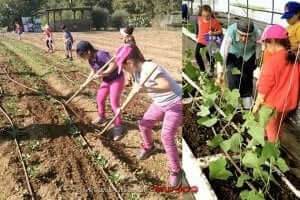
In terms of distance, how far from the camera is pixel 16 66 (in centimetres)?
216

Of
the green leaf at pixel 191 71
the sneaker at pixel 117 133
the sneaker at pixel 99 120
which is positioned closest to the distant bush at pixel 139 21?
the sneaker at pixel 117 133

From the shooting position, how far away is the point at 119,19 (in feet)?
5.10

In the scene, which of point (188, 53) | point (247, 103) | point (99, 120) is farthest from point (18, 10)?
point (247, 103)

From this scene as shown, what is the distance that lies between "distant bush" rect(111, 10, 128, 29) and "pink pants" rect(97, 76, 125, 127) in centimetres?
31

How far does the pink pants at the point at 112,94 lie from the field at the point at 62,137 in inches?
1.9

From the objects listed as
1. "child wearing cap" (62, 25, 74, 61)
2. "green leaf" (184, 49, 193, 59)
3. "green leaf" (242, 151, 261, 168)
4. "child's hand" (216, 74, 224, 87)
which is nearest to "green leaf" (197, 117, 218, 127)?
"green leaf" (242, 151, 261, 168)

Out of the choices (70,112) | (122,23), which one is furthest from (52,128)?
(122,23)

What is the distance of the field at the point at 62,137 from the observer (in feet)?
6.12

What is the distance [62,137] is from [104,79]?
1.60 ft

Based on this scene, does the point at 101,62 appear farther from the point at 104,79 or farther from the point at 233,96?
the point at 233,96

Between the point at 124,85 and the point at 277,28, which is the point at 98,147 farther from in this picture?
the point at 277,28

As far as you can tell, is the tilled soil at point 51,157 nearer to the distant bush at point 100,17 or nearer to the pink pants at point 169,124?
the pink pants at point 169,124

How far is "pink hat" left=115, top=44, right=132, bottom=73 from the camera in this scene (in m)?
1.56

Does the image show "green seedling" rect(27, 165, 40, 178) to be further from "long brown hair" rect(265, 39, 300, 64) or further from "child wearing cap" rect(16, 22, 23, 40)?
"long brown hair" rect(265, 39, 300, 64)
